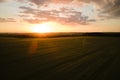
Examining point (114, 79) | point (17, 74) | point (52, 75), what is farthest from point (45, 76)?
point (114, 79)

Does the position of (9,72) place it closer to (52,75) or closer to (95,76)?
(52,75)

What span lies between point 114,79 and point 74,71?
85.1 inches

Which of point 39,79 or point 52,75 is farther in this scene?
point 52,75

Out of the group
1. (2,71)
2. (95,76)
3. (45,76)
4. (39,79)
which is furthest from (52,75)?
(2,71)

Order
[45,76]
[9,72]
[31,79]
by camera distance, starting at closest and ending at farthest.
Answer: [31,79], [45,76], [9,72]

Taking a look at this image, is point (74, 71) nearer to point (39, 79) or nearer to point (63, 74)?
point (63, 74)

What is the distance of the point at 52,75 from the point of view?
10.1 metres

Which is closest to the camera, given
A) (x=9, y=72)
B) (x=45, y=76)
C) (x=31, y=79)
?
(x=31, y=79)

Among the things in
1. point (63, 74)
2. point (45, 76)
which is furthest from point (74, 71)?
point (45, 76)

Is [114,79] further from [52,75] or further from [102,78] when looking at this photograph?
[52,75]

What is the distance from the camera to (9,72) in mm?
10789

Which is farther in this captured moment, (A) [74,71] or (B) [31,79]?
(A) [74,71]

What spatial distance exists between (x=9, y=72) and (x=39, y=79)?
7.32 feet

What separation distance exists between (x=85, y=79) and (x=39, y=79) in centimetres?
189
